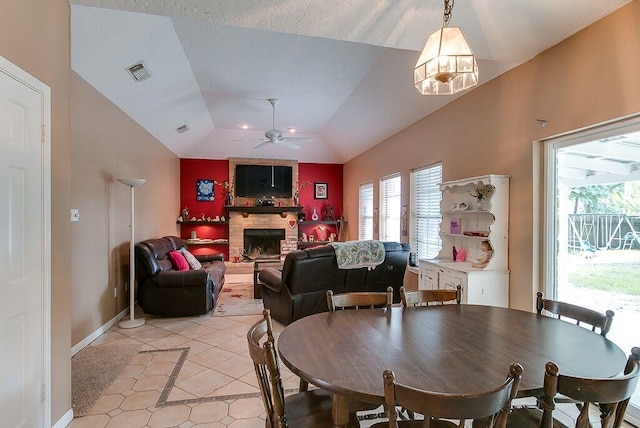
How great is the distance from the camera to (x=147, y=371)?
9.60 ft

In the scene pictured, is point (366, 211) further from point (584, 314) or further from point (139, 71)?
point (584, 314)

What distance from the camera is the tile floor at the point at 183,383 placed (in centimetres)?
223

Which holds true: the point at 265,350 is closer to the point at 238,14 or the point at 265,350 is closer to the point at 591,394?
the point at 591,394

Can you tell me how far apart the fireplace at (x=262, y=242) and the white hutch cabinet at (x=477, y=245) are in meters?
5.31

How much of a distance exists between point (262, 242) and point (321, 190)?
7.13 ft

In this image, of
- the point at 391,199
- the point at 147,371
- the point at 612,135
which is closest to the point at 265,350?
the point at 147,371

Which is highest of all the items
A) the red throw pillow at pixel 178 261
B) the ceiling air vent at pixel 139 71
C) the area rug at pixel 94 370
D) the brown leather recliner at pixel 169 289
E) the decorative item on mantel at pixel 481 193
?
the ceiling air vent at pixel 139 71

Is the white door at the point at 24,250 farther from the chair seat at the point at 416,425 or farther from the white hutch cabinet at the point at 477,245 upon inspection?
the white hutch cabinet at the point at 477,245

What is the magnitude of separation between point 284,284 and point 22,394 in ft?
8.15

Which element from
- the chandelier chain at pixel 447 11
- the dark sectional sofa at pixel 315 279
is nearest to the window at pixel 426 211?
the dark sectional sofa at pixel 315 279

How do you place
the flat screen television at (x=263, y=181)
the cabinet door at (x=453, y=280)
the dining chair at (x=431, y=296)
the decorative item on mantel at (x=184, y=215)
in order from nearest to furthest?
the dining chair at (x=431, y=296) < the cabinet door at (x=453, y=280) < the decorative item on mantel at (x=184, y=215) < the flat screen television at (x=263, y=181)

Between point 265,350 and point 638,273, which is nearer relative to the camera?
point 265,350

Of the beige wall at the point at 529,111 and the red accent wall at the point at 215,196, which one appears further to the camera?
the red accent wall at the point at 215,196

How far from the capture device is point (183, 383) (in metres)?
2.71
